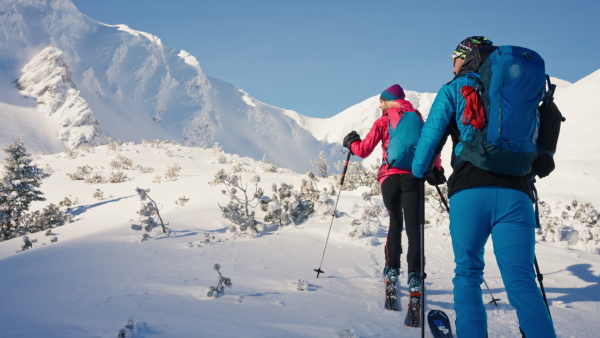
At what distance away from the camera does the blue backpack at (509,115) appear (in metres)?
2.03

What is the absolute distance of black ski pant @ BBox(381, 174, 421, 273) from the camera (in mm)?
3307

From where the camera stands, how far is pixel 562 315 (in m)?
3.23

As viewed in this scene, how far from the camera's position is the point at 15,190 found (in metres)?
10.3

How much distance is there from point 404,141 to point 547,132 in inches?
49.7

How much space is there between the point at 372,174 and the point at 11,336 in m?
8.92

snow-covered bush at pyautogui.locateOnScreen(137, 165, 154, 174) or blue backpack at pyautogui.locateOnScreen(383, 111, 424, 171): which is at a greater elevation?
snow-covered bush at pyautogui.locateOnScreen(137, 165, 154, 174)

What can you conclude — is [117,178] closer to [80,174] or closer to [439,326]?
[80,174]

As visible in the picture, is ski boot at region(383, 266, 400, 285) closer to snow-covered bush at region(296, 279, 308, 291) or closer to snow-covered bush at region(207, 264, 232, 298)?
snow-covered bush at region(296, 279, 308, 291)

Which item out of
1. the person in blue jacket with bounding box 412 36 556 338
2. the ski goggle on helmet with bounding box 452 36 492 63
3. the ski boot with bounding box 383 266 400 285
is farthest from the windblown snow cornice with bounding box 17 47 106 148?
the person in blue jacket with bounding box 412 36 556 338

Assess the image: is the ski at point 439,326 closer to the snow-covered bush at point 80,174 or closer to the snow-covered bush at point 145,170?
the snow-covered bush at point 145,170

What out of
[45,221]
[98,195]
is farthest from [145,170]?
[45,221]

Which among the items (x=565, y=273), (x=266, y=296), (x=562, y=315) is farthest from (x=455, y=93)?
(x=565, y=273)

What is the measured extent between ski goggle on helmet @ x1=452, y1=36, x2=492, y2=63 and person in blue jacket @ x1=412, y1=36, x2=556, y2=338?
0.20m

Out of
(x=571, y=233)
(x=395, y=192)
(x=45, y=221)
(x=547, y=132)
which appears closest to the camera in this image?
(x=547, y=132)
